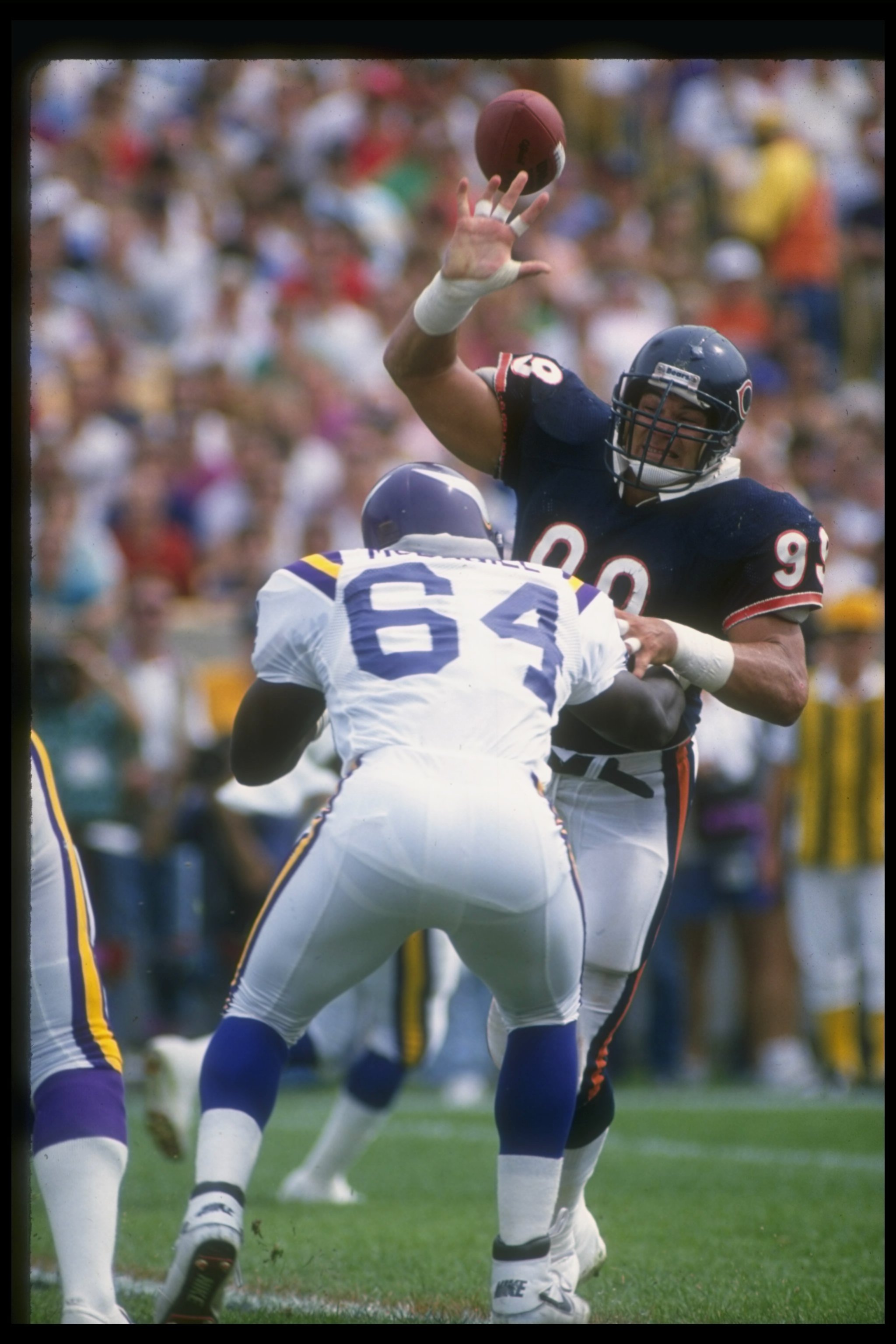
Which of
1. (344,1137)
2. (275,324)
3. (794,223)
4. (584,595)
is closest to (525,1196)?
(584,595)

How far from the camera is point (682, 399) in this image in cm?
376

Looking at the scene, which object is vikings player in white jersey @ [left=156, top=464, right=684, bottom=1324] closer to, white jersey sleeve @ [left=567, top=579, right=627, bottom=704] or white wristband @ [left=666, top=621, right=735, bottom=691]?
white jersey sleeve @ [left=567, top=579, right=627, bottom=704]

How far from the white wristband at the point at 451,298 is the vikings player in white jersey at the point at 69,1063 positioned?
1.43 m

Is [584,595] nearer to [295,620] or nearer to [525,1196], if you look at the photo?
[295,620]

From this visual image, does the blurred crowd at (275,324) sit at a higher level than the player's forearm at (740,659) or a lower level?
higher

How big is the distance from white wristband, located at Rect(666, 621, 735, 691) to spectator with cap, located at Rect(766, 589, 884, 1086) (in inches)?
167

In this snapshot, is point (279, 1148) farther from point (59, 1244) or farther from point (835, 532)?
point (835, 532)

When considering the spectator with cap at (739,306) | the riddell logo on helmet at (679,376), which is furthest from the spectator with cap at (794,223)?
the riddell logo on helmet at (679,376)

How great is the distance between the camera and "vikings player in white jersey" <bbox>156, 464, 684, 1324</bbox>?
2904 millimetres

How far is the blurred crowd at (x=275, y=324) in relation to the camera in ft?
25.5

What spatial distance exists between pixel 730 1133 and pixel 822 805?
1.89 metres

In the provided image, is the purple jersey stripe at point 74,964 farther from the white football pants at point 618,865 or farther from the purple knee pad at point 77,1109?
the white football pants at point 618,865

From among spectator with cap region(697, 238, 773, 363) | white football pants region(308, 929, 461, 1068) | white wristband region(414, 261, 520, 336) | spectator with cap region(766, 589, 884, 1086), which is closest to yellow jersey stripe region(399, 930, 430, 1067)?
white football pants region(308, 929, 461, 1068)

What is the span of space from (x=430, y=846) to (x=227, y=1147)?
0.63 metres
